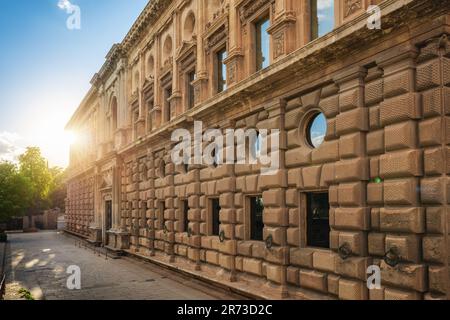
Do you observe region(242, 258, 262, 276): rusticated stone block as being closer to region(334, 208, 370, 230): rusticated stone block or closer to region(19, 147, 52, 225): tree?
region(334, 208, 370, 230): rusticated stone block

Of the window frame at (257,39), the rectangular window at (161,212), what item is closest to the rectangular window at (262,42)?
the window frame at (257,39)

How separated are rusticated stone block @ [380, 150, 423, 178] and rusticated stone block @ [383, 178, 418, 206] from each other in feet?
0.43

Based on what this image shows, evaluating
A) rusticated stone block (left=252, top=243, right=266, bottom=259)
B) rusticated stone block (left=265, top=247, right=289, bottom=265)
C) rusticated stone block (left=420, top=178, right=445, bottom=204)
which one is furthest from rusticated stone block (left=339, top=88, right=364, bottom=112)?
rusticated stone block (left=252, top=243, right=266, bottom=259)

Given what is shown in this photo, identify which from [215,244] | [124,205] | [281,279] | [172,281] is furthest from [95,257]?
[281,279]

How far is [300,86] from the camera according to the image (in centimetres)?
1123

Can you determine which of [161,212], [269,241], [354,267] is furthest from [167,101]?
[354,267]

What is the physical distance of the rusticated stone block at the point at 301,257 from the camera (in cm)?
1081

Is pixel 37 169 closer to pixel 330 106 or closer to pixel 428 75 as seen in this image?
pixel 330 106

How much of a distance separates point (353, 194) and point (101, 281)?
10979mm

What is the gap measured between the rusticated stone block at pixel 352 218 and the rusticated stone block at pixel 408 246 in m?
0.85

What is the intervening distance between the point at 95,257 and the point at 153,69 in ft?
35.9

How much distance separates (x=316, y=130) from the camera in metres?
11.2

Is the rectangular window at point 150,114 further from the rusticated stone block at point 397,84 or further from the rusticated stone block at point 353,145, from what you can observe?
the rusticated stone block at point 397,84
